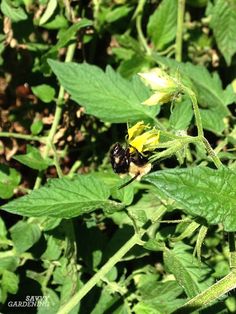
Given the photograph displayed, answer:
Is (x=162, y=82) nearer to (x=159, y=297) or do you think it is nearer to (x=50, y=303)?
(x=159, y=297)

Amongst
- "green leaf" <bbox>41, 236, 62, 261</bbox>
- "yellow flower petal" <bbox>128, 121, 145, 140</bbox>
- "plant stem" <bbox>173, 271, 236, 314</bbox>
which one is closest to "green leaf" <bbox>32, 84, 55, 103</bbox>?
"green leaf" <bbox>41, 236, 62, 261</bbox>

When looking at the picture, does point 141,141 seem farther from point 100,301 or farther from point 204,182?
point 100,301

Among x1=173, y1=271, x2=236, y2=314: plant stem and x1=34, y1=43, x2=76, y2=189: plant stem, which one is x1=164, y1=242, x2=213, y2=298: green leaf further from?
x1=34, y1=43, x2=76, y2=189: plant stem

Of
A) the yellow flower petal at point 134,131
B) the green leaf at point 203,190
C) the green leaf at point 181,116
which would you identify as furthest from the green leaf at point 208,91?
the green leaf at point 203,190

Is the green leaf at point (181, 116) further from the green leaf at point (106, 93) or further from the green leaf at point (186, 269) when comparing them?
the green leaf at point (186, 269)

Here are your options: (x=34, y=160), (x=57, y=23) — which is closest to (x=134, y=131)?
(x=34, y=160)
